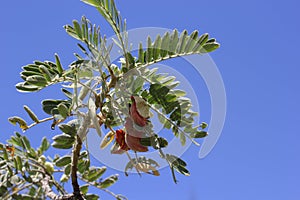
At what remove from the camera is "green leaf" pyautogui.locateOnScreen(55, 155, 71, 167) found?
1242 mm

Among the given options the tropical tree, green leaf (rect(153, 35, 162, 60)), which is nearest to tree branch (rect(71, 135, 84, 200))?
the tropical tree

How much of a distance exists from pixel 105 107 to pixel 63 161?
0.70ft

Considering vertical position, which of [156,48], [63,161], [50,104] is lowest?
[63,161]

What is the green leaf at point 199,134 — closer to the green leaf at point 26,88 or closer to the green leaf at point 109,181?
the green leaf at point 109,181

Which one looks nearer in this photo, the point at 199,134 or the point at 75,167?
the point at 75,167

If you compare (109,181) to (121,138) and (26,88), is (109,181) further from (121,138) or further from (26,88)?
(26,88)

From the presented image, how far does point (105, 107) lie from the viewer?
116 centimetres

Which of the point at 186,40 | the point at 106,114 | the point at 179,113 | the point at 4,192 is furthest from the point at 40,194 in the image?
the point at 186,40

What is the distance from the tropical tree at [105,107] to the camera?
44.4 inches

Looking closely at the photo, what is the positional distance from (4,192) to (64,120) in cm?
25

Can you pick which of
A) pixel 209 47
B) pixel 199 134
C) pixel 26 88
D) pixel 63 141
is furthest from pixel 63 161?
pixel 209 47

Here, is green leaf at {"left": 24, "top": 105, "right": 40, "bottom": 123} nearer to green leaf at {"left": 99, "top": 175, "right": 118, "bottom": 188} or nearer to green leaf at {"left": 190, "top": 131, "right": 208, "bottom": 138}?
green leaf at {"left": 99, "top": 175, "right": 118, "bottom": 188}

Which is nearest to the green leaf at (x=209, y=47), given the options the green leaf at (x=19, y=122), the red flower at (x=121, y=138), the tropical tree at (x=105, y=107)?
the tropical tree at (x=105, y=107)

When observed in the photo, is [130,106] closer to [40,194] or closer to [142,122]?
[142,122]
